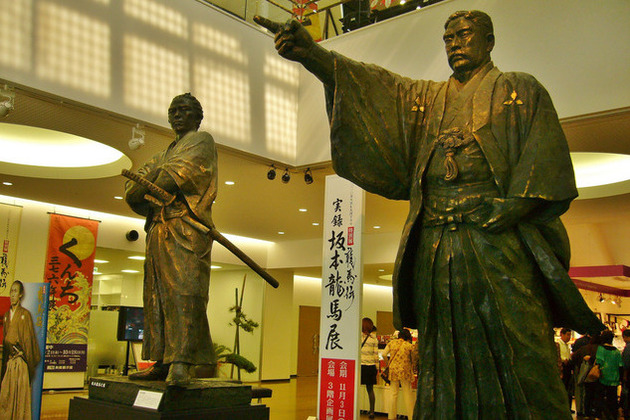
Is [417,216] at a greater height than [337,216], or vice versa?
[337,216]

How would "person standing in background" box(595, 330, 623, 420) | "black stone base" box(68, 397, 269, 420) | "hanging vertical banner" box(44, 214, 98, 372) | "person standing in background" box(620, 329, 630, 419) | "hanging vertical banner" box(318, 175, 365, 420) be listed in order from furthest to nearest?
"hanging vertical banner" box(44, 214, 98, 372) → "person standing in background" box(620, 329, 630, 419) → "person standing in background" box(595, 330, 623, 420) → "hanging vertical banner" box(318, 175, 365, 420) → "black stone base" box(68, 397, 269, 420)

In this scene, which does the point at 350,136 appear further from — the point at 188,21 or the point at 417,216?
the point at 188,21

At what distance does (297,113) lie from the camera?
28.0 ft

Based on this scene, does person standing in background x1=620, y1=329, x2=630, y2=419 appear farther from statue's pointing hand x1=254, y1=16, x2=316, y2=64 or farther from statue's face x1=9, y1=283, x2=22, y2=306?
statue's pointing hand x1=254, y1=16, x2=316, y2=64

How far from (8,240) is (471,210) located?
36.7 feet

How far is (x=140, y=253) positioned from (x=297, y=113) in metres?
6.83

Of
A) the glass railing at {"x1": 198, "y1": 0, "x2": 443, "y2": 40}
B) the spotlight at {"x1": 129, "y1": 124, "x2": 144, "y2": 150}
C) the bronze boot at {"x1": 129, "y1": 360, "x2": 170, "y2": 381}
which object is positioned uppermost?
the glass railing at {"x1": 198, "y1": 0, "x2": 443, "y2": 40}

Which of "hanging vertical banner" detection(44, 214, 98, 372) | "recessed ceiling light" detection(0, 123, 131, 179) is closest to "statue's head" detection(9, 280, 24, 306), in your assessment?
"recessed ceiling light" detection(0, 123, 131, 179)

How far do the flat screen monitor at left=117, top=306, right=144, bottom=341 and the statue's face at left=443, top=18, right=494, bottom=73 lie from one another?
1251cm

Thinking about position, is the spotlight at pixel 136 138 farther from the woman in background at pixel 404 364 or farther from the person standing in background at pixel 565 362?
the person standing in background at pixel 565 362

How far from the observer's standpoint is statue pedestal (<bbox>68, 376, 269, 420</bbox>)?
130 inches

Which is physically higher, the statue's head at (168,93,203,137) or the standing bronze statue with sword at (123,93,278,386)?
the statue's head at (168,93,203,137)

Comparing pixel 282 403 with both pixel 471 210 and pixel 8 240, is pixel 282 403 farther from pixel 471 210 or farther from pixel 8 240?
pixel 471 210

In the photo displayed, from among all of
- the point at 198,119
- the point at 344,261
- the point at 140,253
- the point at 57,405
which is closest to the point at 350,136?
the point at 198,119
